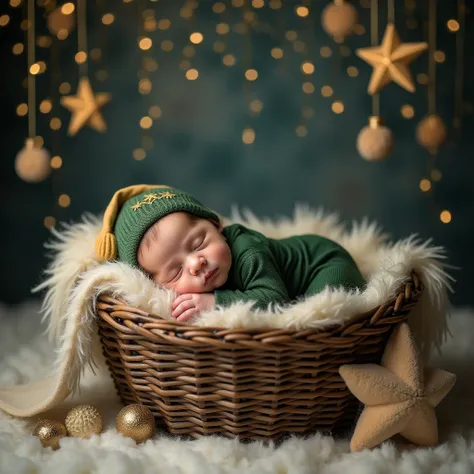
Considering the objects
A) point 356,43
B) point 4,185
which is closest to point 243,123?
point 356,43

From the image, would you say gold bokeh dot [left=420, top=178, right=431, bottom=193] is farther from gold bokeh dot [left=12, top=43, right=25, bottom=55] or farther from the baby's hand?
gold bokeh dot [left=12, top=43, right=25, bottom=55]

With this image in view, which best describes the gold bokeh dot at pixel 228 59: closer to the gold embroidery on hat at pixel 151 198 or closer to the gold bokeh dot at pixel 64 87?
the gold bokeh dot at pixel 64 87

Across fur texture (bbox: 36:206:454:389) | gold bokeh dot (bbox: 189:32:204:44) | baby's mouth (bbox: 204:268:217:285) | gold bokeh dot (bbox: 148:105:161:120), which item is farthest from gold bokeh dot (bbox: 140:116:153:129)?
baby's mouth (bbox: 204:268:217:285)

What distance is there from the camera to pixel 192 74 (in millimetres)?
2424

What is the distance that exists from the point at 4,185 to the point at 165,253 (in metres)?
1.18

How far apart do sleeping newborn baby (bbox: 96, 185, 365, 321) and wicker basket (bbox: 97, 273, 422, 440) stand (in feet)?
0.40

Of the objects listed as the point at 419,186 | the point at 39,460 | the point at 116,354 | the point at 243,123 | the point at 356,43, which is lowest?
the point at 39,460

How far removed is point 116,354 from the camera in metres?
1.51

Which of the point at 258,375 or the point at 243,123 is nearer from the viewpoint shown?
the point at 258,375

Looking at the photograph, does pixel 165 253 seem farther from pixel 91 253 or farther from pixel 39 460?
pixel 39 460

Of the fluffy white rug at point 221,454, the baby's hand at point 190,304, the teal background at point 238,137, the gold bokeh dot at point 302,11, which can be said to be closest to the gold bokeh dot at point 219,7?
the teal background at point 238,137

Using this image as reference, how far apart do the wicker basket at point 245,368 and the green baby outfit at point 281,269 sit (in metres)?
0.15

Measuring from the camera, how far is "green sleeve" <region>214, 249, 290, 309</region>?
1482mm

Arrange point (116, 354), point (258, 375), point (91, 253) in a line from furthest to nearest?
point (91, 253)
point (116, 354)
point (258, 375)
